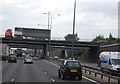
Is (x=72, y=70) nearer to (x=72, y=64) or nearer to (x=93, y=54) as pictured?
(x=72, y=64)

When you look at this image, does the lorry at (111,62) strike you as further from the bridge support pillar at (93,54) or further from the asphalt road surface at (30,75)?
the bridge support pillar at (93,54)

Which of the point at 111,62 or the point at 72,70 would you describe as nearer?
→ the point at 72,70

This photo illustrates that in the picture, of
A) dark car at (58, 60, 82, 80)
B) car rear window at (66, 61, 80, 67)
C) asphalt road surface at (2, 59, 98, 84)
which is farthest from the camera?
car rear window at (66, 61, 80, 67)

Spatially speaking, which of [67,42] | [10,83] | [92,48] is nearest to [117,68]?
[10,83]

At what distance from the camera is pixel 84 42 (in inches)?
3765

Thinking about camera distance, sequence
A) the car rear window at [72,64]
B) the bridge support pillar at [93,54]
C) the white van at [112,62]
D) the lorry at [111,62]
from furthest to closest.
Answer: the bridge support pillar at [93,54] → the white van at [112,62] → the lorry at [111,62] → the car rear window at [72,64]

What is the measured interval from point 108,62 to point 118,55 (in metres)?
1.60

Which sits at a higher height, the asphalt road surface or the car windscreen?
the car windscreen

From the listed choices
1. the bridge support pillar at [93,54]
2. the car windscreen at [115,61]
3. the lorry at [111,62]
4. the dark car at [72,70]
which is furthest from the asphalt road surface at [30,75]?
the bridge support pillar at [93,54]

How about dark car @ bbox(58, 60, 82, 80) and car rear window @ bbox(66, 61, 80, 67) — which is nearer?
dark car @ bbox(58, 60, 82, 80)

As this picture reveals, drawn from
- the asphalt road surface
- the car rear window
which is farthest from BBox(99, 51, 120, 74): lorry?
the car rear window

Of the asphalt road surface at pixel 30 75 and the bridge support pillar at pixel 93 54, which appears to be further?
the bridge support pillar at pixel 93 54

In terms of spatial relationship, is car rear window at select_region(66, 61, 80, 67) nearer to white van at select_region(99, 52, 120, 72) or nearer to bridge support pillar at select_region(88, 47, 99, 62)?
white van at select_region(99, 52, 120, 72)

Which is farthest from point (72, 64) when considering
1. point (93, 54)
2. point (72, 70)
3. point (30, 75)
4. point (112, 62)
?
point (93, 54)
